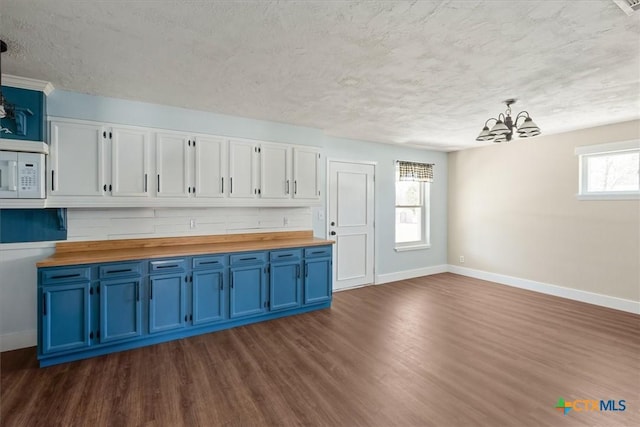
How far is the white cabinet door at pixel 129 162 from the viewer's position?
3107 mm

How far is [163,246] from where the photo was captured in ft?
11.5

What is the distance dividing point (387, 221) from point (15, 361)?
4962 millimetres

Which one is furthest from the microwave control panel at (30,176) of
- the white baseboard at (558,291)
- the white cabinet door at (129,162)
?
the white baseboard at (558,291)

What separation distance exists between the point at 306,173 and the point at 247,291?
1765mm

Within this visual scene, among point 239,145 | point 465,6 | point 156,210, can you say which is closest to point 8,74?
point 156,210

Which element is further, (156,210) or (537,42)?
(156,210)

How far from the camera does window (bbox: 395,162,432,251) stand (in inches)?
227

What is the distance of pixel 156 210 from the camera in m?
3.48

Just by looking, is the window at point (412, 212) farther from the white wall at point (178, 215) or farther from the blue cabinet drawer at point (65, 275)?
the blue cabinet drawer at point (65, 275)

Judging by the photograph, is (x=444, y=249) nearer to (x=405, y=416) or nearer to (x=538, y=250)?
(x=538, y=250)

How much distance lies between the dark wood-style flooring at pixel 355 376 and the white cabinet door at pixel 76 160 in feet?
5.22

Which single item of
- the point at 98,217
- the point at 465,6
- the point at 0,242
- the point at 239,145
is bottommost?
the point at 0,242

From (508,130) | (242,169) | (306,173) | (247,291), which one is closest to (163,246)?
(247,291)

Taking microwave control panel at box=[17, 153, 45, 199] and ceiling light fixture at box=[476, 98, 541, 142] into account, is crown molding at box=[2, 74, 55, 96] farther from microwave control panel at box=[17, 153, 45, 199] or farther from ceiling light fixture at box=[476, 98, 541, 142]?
ceiling light fixture at box=[476, 98, 541, 142]
